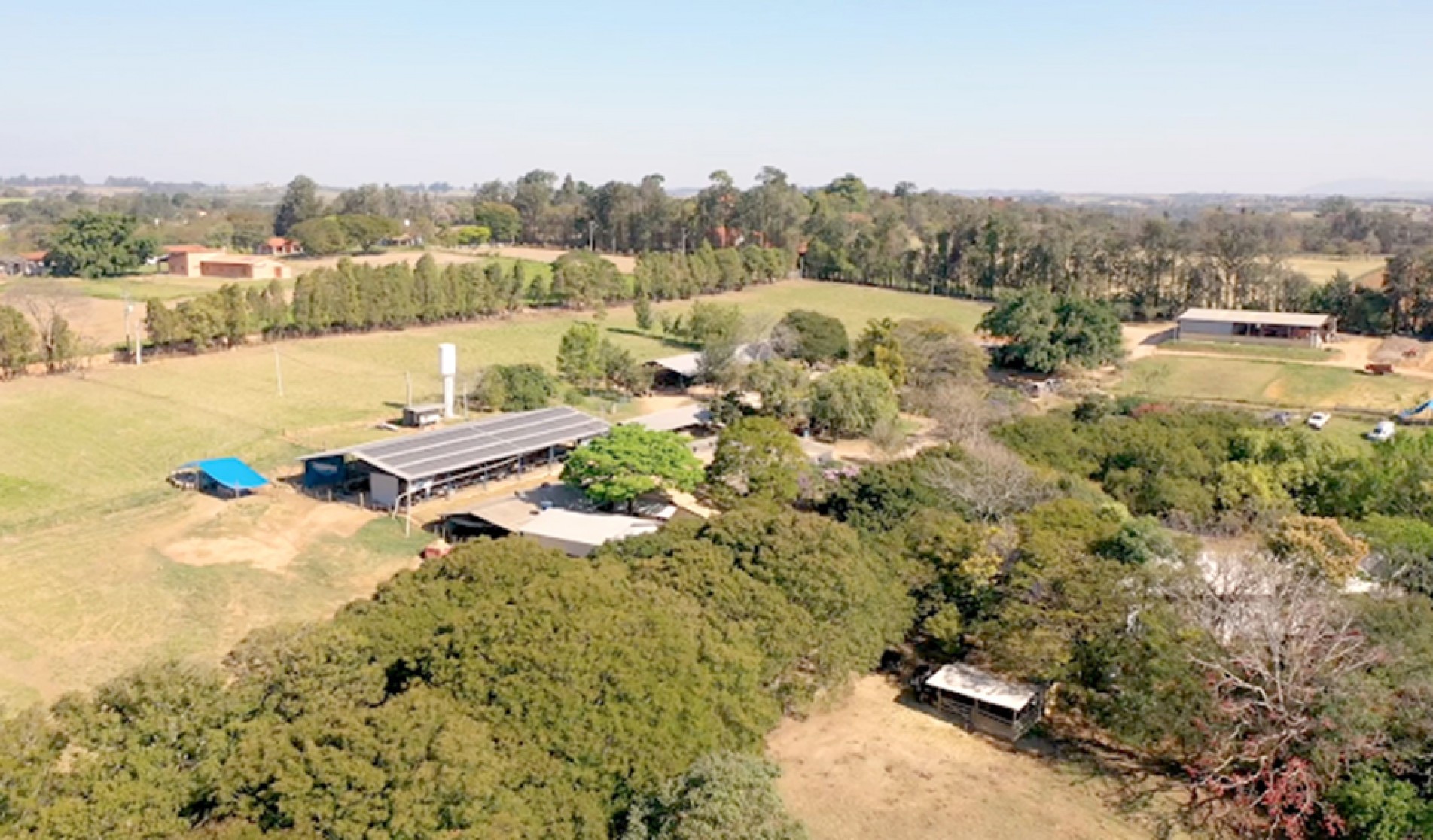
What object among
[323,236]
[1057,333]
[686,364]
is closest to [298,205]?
[323,236]

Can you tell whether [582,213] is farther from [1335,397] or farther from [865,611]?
[865,611]

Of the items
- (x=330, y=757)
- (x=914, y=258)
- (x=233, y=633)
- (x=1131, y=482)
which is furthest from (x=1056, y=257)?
(x=330, y=757)

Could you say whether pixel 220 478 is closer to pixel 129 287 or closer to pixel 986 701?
pixel 986 701

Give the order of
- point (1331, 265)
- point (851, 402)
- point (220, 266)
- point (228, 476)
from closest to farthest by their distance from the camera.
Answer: point (228, 476)
point (851, 402)
point (220, 266)
point (1331, 265)

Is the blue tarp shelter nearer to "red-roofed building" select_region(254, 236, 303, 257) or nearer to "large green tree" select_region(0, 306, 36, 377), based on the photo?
"large green tree" select_region(0, 306, 36, 377)

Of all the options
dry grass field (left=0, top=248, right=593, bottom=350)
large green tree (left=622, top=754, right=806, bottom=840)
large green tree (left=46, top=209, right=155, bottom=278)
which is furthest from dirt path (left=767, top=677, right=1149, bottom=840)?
large green tree (left=46, top=209, right=155, bottom=278)
